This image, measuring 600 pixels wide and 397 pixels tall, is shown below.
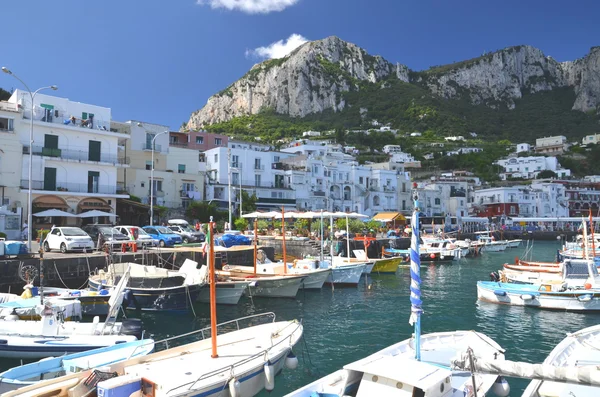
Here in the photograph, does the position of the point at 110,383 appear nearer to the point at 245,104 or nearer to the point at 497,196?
the point at 497,196

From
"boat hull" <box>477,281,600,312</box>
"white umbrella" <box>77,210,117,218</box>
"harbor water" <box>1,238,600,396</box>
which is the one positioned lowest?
"harbor water" <box>1,238,600,396</box>

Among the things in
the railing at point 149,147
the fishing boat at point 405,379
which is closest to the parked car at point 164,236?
the railing at point 149,147

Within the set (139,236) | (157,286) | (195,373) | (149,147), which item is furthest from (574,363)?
(149,147)

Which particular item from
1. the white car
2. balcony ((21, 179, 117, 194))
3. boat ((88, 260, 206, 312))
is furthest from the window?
boat ((88, 260, 206, 312))

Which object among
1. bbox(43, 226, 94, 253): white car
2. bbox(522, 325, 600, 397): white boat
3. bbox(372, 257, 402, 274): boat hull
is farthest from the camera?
bbox(372, 257, 402, 274): boat hull

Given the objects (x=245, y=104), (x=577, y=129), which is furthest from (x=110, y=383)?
(x=577, y=129)

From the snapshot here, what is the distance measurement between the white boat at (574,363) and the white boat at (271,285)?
1510cm

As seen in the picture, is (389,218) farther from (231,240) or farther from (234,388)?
(234,388)

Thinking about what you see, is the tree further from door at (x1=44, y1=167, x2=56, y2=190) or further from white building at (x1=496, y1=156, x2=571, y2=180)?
door at (x1=44, y1=167, x2=56, y2=190)

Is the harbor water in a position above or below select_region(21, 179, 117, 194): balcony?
below

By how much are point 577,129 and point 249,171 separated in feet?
Answer: 508

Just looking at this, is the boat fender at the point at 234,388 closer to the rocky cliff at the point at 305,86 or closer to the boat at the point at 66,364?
the boat at the point at 66,364

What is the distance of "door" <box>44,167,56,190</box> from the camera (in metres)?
39.2

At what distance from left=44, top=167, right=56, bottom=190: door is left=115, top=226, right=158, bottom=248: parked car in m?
10.5
